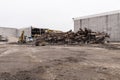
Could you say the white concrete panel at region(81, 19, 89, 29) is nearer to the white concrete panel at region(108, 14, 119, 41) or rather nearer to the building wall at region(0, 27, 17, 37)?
the white concrete panel at region(108, 14, 119, 41)

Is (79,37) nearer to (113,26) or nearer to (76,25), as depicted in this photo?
(113,26)

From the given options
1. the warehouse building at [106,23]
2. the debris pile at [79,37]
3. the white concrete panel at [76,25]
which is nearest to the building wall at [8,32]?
the white concrete panel at [76,25]

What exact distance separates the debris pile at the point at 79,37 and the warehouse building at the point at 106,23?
17.2 ft

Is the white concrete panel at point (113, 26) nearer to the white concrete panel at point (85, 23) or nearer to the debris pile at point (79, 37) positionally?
the debris pile at point (79, 37)

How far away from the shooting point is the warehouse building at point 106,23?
30953 millimetres

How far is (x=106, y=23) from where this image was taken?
108 feet

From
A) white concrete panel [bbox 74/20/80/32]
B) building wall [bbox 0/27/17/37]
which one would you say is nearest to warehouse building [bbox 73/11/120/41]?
white concrete panel [bbox 74/20/80/32]

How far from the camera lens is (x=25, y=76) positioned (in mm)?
5418

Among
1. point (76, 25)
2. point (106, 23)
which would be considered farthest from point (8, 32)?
point (106, 23)

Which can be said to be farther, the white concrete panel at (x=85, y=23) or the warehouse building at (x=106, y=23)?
the white concrete panel at (x=85, y=23)

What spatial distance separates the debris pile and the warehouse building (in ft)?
17.2

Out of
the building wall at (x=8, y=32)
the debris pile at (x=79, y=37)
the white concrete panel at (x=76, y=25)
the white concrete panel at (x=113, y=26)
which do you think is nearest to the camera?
the debris pile at (x=79, y=37)

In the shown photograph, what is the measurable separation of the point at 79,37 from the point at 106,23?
30.3 ft

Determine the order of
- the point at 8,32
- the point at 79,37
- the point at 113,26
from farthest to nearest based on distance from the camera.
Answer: the point at 8,32 < the point at 113,26 < the point at 79,37
